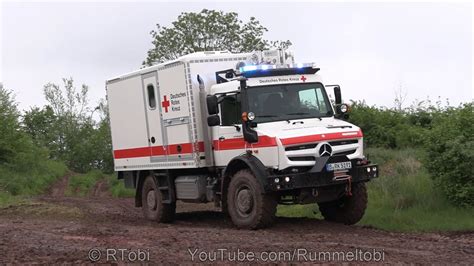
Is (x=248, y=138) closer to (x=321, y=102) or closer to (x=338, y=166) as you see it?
(x=338, y=166)

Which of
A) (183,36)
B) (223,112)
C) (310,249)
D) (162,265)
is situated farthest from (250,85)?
(183,36)

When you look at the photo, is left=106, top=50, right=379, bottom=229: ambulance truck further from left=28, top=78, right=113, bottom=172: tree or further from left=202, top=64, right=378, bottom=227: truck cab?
left=28, top=78, right=113, bottom=172: tree

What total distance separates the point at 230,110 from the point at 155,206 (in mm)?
4072

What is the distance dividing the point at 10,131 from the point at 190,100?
2110cm

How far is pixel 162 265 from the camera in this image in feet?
25.6

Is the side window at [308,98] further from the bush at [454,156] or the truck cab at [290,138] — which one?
the bush at [454,156]

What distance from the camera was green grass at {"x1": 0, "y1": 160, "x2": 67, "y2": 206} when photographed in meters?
28.6

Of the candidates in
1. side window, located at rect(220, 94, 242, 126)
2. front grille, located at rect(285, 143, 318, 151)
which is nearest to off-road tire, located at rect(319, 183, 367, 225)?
front grille, located at rect(285, 143, 318, 151)

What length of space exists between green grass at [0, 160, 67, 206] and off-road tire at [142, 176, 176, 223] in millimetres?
9575

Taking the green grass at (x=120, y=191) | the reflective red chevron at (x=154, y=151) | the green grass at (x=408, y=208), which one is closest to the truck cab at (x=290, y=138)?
the reflective red chevron at (x=154, y=151)

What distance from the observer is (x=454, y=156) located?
1329cm

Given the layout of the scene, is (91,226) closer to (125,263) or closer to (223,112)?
(223,112)

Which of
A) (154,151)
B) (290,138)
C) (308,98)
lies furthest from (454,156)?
(154,151)

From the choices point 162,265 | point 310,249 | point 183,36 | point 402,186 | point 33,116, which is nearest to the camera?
point 162,265
